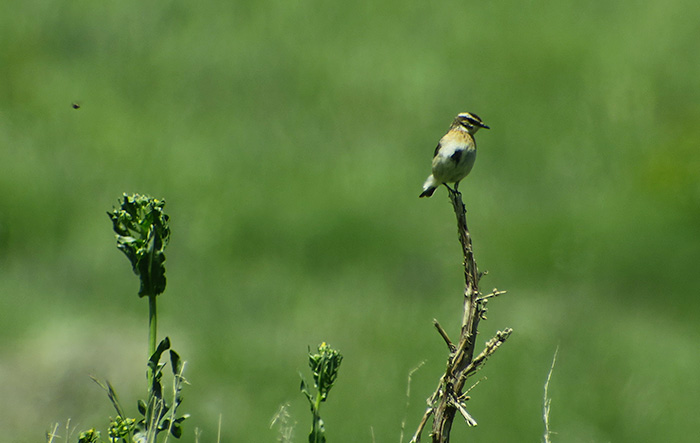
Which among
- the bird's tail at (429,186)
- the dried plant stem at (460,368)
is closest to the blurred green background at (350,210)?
the bird's tail at (429,186)

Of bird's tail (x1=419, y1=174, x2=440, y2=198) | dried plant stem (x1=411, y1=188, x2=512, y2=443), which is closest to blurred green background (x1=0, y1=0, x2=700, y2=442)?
bird's tail (x1=419, y1=174, x2=440, y2=198)

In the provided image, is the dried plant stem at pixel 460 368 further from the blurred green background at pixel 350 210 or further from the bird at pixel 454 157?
the blurred green background at pixel 350 210

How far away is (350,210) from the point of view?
67.2 ft

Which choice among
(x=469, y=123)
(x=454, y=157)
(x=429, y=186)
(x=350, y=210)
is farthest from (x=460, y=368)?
(x=350, y=210)

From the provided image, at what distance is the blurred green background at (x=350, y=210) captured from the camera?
56.1ft

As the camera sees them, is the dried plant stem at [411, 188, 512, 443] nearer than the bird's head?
Yes

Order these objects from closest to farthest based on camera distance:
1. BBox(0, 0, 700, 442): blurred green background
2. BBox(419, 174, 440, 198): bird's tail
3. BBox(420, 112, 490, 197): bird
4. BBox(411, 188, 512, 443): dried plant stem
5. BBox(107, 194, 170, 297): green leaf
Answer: BBox(107, 194, 170, 297): green leaf
BBox(411, 188, 512, 443): dried plant stem
BBox(420, 112, 490, 197): bird
BBox(419, 174, 440, 198): bird's tail
BBox(0, 0, 700, 442): blurred green background

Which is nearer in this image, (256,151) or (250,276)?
(250,276)

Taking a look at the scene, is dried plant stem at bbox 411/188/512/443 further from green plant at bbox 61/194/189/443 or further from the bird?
the bird

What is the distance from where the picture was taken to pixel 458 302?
18016mm

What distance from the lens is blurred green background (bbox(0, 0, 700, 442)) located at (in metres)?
17.1

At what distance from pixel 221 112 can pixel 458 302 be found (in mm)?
7273

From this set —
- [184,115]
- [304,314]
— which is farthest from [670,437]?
[184,115]

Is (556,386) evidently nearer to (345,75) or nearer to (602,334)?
(602,334)
